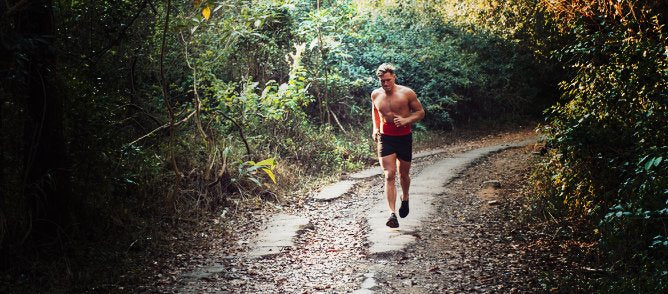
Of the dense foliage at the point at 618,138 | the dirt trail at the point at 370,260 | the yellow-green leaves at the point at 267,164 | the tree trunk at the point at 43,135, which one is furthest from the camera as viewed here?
the yellow-green leaves at the point at 267,164

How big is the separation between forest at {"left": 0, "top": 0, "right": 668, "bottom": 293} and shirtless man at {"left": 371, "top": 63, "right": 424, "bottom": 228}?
1.69 metres

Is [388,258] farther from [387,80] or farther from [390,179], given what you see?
[387,80]

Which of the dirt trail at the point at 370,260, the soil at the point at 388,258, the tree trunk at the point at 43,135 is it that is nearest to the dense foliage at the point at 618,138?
the soil at the point at 388,258

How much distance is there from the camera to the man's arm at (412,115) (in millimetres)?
7512

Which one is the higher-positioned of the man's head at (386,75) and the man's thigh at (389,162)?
the man's head at (386,75)

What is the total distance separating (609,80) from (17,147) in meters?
6.09

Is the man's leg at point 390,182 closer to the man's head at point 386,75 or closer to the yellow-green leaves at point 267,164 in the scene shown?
the man's head at point 386,75

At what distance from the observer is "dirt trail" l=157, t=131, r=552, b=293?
5.76 meters

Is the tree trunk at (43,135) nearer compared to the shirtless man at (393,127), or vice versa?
the tree trunk at (43,135)

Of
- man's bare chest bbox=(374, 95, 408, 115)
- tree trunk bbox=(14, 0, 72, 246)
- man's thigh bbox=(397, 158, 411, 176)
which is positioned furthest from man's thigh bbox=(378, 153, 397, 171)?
tree trunk bbox=(14, 0, 72, 246)

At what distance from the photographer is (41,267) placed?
19.6 feet

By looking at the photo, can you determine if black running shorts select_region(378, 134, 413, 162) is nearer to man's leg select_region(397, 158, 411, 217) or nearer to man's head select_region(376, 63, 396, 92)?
man's leg select_region(397, 158, 411, 217)

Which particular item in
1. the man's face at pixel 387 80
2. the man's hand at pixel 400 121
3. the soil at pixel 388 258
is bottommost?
the soil at pixel 388 258

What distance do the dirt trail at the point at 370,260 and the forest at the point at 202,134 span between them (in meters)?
0.78
